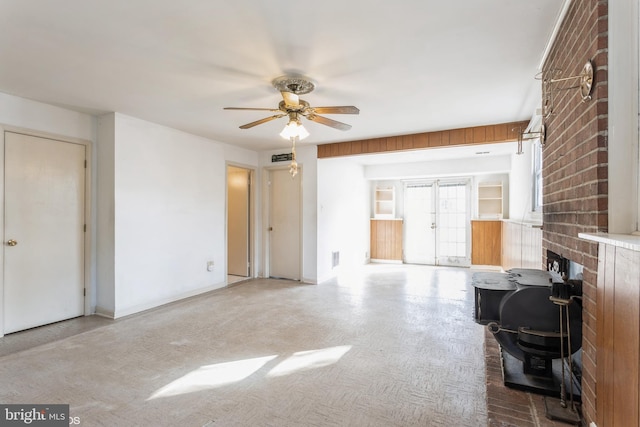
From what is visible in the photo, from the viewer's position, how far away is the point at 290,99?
282 centimetres

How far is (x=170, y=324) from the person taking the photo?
3.46 metres

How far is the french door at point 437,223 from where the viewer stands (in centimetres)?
712

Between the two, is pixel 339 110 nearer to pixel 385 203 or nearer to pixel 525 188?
pixel 525 188

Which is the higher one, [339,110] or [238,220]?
[339,110]

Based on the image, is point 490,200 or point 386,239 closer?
point 490,200

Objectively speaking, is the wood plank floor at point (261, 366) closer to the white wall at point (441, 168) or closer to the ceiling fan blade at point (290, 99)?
the ceiling fan blade at point (290, 99)

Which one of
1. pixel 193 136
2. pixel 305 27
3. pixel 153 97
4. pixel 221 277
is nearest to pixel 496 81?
pixel 305 27

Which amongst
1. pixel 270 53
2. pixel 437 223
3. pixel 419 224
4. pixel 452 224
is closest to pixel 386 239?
pixel 419 224

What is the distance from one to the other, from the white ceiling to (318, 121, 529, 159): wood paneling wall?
508mm

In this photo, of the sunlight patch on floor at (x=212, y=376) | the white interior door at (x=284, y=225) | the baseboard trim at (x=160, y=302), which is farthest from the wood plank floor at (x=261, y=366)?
the white interior door at (x=284, y=225)

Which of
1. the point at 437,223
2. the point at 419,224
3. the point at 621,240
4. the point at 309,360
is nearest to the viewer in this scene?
the point at 621,240

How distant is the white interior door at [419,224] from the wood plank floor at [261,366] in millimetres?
3303

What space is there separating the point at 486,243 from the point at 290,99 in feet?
19.1

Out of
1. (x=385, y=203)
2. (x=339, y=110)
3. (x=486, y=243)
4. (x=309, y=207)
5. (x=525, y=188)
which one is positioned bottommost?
(x=486, y=243)
